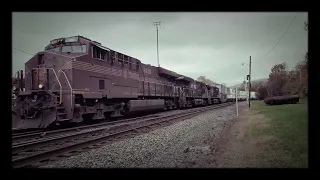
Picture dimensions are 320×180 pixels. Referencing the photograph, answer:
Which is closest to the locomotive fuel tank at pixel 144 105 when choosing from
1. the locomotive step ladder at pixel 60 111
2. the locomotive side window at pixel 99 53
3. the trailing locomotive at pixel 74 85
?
the trailing locomotive at pixel 74 85

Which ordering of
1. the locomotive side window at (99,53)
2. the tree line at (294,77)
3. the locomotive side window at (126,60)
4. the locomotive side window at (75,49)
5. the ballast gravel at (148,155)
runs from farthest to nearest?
the locomotive side window at (126,60)
the locomotive side window at (99,53)
the locomotive side window at (75,49)
the ballast gravel at (148,155)
the tree line at (294,77)

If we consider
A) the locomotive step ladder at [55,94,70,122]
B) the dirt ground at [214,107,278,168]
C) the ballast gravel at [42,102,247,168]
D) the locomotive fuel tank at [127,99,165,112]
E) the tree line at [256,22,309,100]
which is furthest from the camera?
the locomotive fuel tank at [127,99,165,112]

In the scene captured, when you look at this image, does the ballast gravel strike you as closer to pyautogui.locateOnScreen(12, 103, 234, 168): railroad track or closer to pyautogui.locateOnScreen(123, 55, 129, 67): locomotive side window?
pyautogui.locateOnScreen(12, 103, 234, 168): railroad track

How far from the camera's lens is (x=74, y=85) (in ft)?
32.6

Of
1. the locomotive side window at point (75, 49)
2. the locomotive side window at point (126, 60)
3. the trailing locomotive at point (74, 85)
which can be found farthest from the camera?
the locomotive side window at point (126, 60)

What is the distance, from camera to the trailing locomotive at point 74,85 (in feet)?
29.2

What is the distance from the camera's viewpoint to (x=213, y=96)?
36.7 metres

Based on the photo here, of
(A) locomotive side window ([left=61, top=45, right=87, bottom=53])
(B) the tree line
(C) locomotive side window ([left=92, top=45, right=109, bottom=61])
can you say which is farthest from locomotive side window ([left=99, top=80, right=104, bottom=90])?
(B) the tree line

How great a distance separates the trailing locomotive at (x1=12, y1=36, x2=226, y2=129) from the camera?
29.2 feet

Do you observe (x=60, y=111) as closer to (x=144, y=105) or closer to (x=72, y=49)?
(x=72, y=49)

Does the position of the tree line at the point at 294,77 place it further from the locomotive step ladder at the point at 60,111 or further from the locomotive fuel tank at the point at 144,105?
the locomotive fuel tank at the point at 144,105
